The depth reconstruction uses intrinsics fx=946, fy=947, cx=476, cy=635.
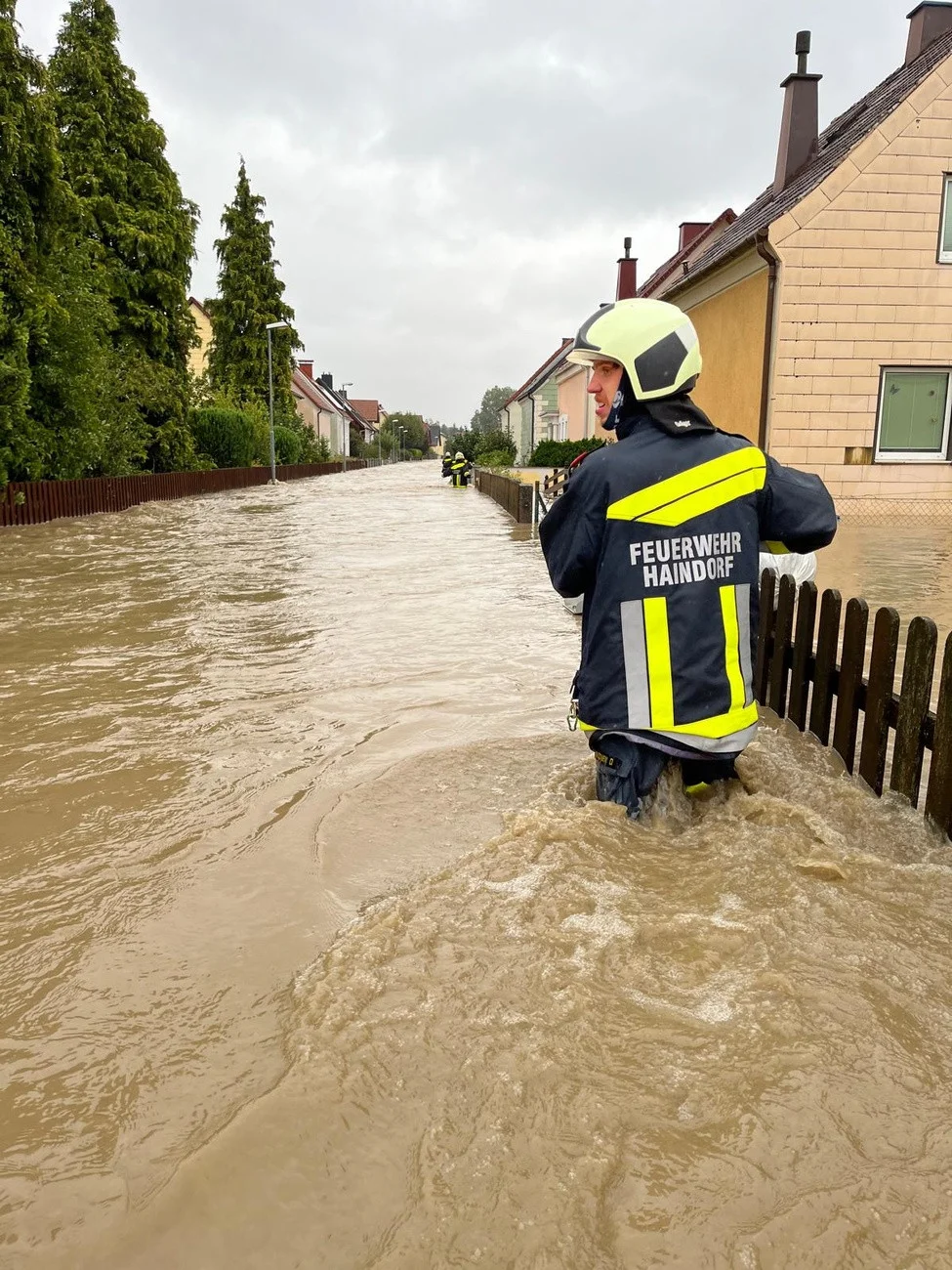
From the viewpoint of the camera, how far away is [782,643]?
502 cm

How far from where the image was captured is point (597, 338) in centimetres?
316

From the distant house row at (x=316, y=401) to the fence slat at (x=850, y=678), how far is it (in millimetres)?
51224

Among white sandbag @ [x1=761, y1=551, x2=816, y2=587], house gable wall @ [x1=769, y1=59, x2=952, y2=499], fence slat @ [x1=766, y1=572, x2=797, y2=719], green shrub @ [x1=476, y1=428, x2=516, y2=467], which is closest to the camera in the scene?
fence slat @ [x1=766, y1=572, x2=797, y2=719]

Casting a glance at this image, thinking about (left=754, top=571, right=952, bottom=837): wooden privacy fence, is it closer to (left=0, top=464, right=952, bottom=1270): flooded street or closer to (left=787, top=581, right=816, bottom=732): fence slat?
(left=787, top=581, right=816, bottom=732): fence slat

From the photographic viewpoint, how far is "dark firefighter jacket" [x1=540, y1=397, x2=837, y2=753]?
3.09 meters

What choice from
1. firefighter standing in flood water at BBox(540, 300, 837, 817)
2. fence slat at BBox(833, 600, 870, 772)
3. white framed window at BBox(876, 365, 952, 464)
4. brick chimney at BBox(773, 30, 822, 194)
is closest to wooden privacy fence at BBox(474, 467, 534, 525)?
white framed window at BBox(876, 365, 952, 464)

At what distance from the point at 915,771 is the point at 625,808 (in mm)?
1242

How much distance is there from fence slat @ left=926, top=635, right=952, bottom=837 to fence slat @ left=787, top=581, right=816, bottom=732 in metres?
1.14

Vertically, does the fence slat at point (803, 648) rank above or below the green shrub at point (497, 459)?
below

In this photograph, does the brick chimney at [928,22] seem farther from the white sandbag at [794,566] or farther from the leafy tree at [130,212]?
the leafy tree at [130,212]

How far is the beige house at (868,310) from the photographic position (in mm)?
14414

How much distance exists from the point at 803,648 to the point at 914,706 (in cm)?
105

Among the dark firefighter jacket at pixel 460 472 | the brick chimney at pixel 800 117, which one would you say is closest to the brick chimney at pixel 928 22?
the brick chimney at pixel 800 117

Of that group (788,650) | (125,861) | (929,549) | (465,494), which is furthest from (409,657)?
(465,494)
